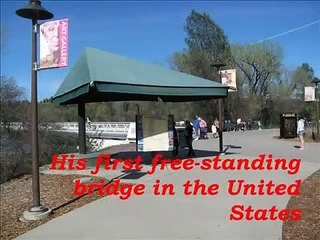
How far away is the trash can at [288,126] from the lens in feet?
93.7

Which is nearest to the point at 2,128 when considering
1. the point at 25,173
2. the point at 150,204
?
the point at 25,173

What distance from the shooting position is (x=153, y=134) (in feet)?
43.8

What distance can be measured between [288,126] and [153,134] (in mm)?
17592

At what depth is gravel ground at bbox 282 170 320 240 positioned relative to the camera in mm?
6423

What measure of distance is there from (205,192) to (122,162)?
5.73 meters

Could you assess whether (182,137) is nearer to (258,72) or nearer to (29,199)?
(29,199)

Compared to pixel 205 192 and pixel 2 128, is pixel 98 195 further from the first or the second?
pixel 2 128

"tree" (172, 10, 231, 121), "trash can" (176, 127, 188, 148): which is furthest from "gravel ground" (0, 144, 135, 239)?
"tree" (172, 10, 231, 121)

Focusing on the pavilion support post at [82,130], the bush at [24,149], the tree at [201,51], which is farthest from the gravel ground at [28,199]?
A: the tree at [201,51]

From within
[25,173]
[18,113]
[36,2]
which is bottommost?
[25,173]

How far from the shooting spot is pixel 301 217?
7.39 metres

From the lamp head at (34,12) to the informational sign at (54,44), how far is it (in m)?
0.18

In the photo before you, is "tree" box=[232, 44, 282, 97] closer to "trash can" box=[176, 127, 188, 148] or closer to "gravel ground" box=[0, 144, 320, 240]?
"trash can" box=[176, 127, 188, 148]

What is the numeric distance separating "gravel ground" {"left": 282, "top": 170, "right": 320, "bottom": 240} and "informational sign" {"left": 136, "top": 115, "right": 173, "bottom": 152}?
4.41m
